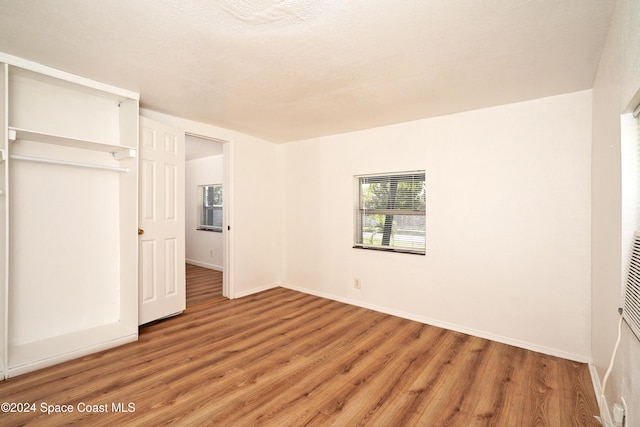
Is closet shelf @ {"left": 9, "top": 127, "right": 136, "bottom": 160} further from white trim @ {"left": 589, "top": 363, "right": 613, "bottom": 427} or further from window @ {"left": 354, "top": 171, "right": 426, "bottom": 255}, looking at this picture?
white trim @ {"left": 589, "top": 363, "right": 613, "bottom": 427}

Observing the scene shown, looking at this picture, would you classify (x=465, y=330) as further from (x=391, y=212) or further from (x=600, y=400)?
(x=391, y=212)

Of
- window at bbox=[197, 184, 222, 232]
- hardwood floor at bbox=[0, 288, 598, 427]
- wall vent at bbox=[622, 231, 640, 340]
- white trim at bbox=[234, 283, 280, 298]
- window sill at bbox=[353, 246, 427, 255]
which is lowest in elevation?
hardwood floor at bbox=[0, 288, 598, 427]

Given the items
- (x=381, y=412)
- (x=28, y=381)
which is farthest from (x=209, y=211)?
(x=381, y=412)

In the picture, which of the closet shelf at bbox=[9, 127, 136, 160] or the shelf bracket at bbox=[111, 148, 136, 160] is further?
the shelf bracket at bbox=[111, 148, 136, 160]

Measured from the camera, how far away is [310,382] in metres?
2.21

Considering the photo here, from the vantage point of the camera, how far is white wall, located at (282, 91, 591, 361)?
2.61 metres

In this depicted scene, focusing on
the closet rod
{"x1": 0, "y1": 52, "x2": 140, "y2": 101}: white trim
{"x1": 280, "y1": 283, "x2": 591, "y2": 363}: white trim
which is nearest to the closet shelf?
the closet rod

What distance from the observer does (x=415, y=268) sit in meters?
3.52

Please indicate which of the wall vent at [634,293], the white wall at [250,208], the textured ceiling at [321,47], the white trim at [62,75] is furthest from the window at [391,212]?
the white trim at [62,75]

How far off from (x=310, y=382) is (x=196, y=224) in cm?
553

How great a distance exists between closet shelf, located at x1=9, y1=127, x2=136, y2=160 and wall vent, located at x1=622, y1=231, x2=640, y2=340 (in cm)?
362

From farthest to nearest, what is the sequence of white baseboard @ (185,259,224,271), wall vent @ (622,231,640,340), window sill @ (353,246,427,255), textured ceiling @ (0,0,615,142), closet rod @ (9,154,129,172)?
white baseboard @ (185,259,224,271) → window sill @ (353,246,427,255) → closet rod @ (9,154,129,172) → textured ceiling @ (0,0,615,142) → wall vent @ (622,231,640,340)

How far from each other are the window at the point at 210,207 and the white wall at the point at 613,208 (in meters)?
5.99

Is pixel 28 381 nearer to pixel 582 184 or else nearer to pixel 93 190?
pixel 93 190
